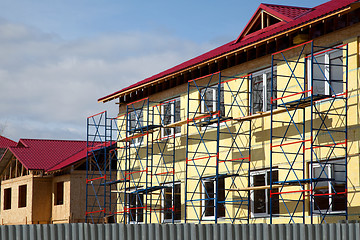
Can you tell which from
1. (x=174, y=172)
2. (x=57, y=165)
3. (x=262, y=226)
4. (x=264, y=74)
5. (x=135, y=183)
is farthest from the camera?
(x=57, y=165)

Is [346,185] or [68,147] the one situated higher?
[68,147]

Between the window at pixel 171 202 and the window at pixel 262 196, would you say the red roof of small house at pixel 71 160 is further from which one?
the window at pixel 262 196

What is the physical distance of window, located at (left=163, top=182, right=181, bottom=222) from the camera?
2457cm

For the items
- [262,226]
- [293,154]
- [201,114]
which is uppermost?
[201,114]

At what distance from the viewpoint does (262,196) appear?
1997 cm

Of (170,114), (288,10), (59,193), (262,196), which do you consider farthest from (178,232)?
(59,193)

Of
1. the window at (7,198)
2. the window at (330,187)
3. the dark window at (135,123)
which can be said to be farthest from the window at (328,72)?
the window at (7,198)

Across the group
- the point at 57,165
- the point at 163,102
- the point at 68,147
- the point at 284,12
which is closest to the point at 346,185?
the point at 284,12

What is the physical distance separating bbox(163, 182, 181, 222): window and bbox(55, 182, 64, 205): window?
14.8 m

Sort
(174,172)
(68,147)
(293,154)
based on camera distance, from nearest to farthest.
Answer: (293,154), (174,172), (68,147)

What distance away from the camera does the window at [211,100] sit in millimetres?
22656

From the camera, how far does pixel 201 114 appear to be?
23500mm

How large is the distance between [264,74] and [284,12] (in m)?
3.18

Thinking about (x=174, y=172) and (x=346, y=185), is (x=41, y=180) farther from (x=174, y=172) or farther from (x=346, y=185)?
(x=346, y=185)
